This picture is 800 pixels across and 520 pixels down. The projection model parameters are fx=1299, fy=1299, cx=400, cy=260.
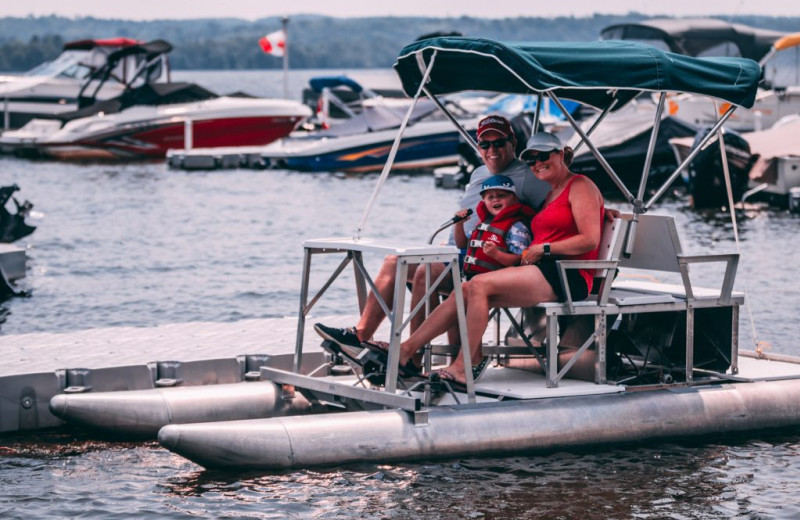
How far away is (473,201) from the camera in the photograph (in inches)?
361

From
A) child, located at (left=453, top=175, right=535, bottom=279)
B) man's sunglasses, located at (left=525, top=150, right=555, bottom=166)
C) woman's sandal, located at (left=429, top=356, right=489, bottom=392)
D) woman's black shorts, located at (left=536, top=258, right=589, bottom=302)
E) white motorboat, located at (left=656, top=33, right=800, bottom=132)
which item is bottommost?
woman's sandal, located at (left=429, top=356, right=489, bottom=392)

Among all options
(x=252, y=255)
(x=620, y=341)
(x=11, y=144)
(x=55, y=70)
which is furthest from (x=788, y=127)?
(x=55, y=70)

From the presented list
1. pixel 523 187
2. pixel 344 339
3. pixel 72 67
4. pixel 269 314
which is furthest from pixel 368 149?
pixel 344 339

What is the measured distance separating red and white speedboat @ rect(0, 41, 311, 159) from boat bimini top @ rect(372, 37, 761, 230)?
32.1 metres

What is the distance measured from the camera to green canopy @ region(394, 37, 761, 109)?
8266 mm

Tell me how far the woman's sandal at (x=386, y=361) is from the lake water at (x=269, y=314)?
65 cm

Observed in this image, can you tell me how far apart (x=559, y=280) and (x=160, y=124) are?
1333 inches

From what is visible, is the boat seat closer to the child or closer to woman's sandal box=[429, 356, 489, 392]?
the child

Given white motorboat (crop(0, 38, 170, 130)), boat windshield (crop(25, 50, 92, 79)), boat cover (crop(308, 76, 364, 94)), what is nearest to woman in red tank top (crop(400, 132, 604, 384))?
boat cover (crop(308, 76, 364, 94))

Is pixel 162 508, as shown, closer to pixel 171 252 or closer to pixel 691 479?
pixel 691 479

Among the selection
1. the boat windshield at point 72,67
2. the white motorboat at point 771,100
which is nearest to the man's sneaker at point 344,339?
the white motorboat at point 771,100

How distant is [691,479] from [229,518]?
A: 2997mm

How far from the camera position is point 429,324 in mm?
8406

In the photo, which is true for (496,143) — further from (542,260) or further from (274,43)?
(274,43)
